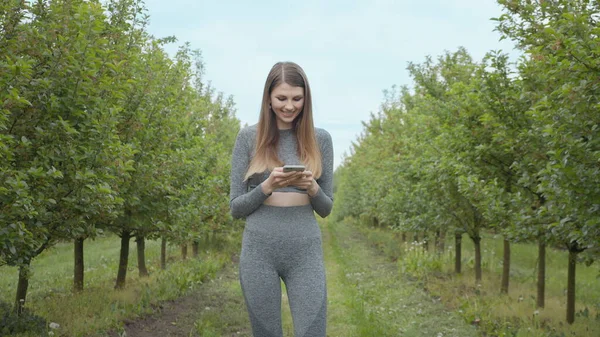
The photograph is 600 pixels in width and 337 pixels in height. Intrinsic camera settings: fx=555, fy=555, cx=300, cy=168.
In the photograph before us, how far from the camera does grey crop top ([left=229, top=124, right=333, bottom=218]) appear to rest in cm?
307

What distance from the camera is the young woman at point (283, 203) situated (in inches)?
115

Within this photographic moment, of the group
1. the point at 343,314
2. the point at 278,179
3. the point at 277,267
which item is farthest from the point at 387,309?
the point at 278,179

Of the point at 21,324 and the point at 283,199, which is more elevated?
the point at 283,199

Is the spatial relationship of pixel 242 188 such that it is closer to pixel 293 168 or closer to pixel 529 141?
pixel 293 168

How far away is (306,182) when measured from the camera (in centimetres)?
289

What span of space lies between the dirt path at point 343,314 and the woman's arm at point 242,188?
5.32m

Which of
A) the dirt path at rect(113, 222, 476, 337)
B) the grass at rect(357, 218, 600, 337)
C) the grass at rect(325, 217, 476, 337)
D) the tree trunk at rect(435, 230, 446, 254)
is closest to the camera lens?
the dirt path at rect(113, 222, 476, 337)

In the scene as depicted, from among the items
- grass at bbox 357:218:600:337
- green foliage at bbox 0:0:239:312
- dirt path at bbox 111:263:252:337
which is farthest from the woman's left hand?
grass at bbox 357:218:600:337

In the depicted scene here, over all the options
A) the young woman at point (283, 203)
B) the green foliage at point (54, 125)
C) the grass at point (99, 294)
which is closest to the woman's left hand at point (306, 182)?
the young woman at point (283, 203)

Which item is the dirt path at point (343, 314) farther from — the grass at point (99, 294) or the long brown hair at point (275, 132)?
the long brown hair at point (275, 132)

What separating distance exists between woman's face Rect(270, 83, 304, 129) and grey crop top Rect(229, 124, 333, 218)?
5.0 inches

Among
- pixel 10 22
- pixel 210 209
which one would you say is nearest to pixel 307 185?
pixel 10 22

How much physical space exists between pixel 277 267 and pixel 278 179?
52cm

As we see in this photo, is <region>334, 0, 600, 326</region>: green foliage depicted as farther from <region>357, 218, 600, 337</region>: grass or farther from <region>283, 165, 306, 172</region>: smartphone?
<region>283, 165, 306, 172</region>: smartphone
